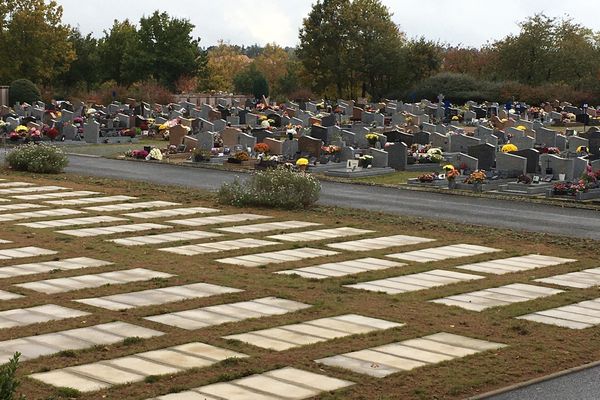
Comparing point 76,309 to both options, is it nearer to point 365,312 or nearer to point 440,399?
point 365,312

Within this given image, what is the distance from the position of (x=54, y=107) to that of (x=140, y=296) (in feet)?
→ 152

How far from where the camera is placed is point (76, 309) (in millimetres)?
13695

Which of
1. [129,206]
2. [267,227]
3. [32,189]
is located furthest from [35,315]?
[32,189]

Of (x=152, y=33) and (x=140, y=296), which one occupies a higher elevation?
(x=152, y=33)

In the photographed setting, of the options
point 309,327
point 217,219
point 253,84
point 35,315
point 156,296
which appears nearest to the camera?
point 309,327

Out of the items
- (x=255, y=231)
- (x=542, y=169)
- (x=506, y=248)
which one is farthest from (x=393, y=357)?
(x=542, y=169)

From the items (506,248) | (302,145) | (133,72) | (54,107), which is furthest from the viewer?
(133,72)

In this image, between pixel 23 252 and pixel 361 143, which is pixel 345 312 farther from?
pixel 361 143

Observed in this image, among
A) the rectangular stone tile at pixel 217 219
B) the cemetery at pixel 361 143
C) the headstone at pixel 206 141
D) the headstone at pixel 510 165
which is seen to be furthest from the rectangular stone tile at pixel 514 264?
the headstone at pixel 206 141

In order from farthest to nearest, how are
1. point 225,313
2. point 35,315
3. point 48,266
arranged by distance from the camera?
point 48,266
point 225,313
point 35,315

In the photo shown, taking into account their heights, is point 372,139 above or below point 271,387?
above

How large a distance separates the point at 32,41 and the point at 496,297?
69.7 m

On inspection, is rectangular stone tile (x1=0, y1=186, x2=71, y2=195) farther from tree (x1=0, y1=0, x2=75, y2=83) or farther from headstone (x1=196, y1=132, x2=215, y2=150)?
tree (x1=0, y1=0, x2=75, y2=83)

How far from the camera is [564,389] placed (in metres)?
10.8
